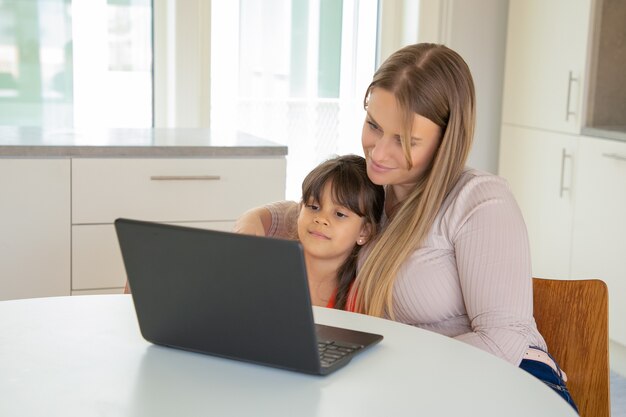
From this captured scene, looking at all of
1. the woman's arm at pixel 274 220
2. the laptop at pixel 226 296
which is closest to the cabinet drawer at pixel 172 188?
the woman's arm at pixel 274 220

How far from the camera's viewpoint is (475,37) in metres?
4.03

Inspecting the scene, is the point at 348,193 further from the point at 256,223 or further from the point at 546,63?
the point at 546,63

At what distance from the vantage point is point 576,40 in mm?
3459

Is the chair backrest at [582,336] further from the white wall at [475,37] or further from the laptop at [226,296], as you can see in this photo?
the white wall at [475,37]

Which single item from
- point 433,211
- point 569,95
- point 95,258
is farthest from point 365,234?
point 569,95

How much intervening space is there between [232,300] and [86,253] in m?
1.56

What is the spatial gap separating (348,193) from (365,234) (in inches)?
3.7

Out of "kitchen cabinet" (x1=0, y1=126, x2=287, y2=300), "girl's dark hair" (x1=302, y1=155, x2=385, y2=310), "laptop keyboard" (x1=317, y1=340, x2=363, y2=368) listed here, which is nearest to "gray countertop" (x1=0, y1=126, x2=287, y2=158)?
"kitchen cabinet" (x1=0, y1=126, x2=287, y2=300)

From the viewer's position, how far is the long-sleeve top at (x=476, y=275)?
1.50 metres

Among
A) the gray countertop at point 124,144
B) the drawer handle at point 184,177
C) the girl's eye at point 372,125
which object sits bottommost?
the drawer handle at point 184,177

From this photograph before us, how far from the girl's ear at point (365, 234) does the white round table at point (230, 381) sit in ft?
1.45

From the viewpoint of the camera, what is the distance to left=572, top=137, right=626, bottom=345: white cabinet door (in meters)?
3.15

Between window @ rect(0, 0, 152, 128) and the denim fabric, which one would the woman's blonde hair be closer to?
the denim fabric

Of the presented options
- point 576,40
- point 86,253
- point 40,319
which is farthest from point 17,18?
point 40,319
